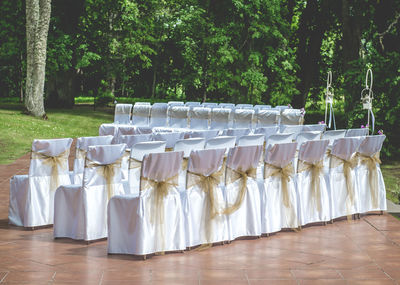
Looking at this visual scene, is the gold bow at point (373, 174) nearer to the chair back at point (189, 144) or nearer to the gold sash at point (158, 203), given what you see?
the chair back at point (189, 144)

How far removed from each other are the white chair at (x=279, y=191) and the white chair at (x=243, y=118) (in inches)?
231

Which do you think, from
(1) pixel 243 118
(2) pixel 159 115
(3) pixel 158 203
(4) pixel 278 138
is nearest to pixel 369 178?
(4) pixel 278 138

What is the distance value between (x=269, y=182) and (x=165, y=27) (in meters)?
27.1

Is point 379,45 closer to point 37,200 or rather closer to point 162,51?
point 37,200

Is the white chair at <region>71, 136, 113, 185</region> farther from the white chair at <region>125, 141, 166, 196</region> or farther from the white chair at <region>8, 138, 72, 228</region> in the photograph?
the white chair at <region>125, 141, 166, 196</region>

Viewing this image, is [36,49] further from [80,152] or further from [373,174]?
[373,174]

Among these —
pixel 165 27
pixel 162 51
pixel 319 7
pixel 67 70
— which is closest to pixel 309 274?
pixel 319 7

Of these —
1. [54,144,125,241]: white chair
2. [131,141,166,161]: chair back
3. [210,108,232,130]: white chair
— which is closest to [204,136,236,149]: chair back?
[131,141,166,161]: chair back

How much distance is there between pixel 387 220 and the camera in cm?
757

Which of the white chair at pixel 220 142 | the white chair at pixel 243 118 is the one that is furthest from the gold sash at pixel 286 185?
the white chair at pixel 243 118

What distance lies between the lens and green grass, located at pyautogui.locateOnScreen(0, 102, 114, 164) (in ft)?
48.6

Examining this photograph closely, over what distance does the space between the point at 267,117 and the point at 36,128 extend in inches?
332

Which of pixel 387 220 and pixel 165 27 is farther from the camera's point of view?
pixel 165 27

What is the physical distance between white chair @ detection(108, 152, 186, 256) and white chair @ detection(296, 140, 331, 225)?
1903 mm
